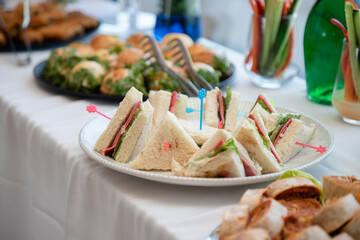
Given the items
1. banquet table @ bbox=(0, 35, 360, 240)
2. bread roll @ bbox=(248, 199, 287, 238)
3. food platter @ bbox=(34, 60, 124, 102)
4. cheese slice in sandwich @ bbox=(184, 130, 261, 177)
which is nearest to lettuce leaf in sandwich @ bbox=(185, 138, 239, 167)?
cheese slice in sandwich @ bbox=(184, 130, 261, 177)

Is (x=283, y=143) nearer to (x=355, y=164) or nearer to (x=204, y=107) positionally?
(x=355, y=164)

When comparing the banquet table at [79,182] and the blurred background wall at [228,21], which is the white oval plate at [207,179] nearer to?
the banquet table at [79,182]

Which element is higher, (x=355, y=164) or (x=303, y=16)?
(x=355, y=164)

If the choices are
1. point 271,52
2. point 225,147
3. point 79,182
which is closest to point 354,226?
point 225,147

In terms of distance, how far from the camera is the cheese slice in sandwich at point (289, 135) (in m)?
1.15

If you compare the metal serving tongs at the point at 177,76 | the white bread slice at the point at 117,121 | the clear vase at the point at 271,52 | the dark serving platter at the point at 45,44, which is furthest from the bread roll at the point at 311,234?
the dark serving platter at the point at 45,44

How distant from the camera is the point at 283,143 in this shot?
45.8 inches

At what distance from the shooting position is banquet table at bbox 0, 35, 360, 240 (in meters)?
0.98

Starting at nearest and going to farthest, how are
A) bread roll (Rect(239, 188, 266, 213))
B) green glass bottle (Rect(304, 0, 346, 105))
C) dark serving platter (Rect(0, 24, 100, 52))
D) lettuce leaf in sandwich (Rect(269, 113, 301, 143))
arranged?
bread roll (Rect(239, 188, 266, 213)) → lettuce leaf in sandwich (Rect(269, 113, 301, 143)) → green glass bottle (Rect(304, 0, 346, 105)) → dark serving platter (Rect(0, 24, 100, 52))

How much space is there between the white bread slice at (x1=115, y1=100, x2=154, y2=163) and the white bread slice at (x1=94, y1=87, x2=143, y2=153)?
4cm

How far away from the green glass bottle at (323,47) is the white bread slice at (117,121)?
2.45ft

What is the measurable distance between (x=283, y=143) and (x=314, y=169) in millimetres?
100

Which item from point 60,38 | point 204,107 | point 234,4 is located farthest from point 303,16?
point 204,107

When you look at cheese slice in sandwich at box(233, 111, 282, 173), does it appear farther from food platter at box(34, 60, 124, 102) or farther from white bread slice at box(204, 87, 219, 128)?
food platter at box(34, 60, 124, 102)
